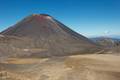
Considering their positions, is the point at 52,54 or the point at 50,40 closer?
the point at 52,54

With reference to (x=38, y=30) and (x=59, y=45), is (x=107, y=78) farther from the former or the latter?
(x=38, y=30)

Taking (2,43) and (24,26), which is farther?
(24,26)

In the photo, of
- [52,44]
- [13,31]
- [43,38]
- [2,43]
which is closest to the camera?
[2,43]

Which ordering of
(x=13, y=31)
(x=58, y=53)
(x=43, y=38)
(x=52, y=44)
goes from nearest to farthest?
(x=58, y=53) < (x=52, y=44) < (x=43, y=38) < (x=13, y=31)

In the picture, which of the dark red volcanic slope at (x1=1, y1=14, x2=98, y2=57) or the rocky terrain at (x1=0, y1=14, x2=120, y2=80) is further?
the dark red volcanic slope at (x1=1, y1=14, x2=98, y2=57)

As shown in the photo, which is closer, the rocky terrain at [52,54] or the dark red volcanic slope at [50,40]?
the rocky terrain at [52,54]

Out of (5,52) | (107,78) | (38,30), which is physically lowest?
(107,78)

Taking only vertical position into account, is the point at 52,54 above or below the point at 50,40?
below

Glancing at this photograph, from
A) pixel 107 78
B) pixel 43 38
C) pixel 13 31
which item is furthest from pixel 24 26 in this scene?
pixel 107 78
